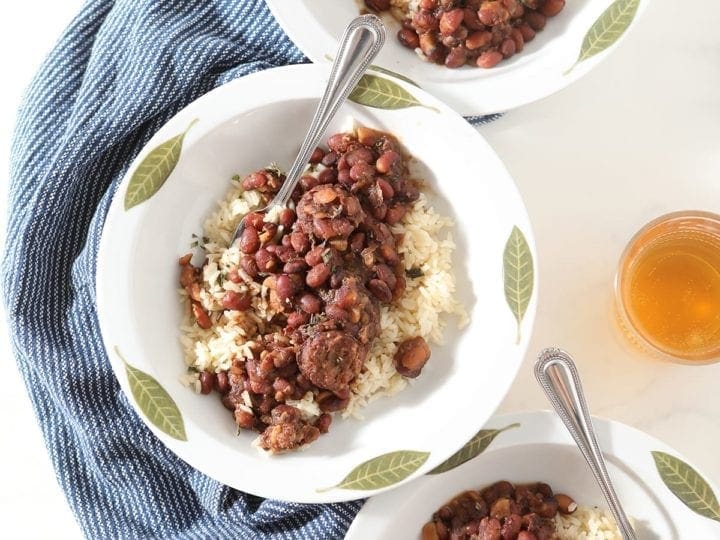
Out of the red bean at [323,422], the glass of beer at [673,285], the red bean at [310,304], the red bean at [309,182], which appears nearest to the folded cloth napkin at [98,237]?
the red bean at [323,422]

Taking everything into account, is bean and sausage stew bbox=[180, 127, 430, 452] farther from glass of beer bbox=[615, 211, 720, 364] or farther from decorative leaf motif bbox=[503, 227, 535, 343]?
glass of beer bbox=[615, 211, 720, 364]

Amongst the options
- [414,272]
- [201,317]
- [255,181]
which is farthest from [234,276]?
[414,272]

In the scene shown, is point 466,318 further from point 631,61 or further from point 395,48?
point 631,61

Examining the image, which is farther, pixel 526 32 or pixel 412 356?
pixel 526 32

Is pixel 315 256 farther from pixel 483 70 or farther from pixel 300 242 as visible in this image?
pixel 483 70

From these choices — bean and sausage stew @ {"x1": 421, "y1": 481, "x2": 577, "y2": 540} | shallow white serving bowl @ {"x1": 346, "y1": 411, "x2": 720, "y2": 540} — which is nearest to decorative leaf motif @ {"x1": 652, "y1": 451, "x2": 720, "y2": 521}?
shallow white serving bowl @ {"x1": 346, "y1": 411, "x2": 720, "y2": 540}

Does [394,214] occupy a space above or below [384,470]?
above

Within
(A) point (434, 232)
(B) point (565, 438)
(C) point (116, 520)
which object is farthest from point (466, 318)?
(C) point (116, 520)
